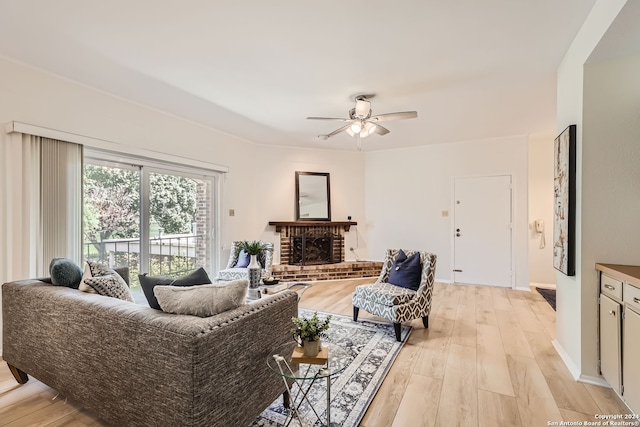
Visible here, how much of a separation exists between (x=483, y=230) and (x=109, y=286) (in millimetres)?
5168

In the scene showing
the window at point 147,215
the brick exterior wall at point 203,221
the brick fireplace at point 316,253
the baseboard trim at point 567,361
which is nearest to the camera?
the baseboard trim at point 567,361

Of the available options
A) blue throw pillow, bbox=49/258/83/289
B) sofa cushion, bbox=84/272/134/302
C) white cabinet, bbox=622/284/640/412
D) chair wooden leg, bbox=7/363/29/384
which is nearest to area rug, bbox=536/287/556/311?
white cabinet, bbox=622/284/640/412

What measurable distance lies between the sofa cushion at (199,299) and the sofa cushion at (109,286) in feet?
2.24

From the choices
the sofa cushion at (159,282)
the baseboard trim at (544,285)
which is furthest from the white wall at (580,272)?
the baseboard trim at (544,285)

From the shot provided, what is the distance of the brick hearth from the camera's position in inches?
203

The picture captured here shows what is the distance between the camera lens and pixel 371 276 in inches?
221

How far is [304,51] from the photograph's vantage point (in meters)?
2.33

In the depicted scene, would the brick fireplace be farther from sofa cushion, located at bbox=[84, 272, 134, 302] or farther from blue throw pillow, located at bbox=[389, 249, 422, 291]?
sofa cushion, located at bbox=[84, 272, 134, 302]

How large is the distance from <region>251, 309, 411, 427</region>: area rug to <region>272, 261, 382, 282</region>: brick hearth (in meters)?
1.95

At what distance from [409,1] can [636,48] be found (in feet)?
5.00

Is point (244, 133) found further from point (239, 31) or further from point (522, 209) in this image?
point (522, 209)

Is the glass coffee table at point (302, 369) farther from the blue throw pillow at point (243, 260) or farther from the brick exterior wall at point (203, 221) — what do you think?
the brick exterior wall at point (203, 221)

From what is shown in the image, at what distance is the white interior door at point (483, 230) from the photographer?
4855mm

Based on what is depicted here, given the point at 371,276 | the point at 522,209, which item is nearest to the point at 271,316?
the point at 371,276
